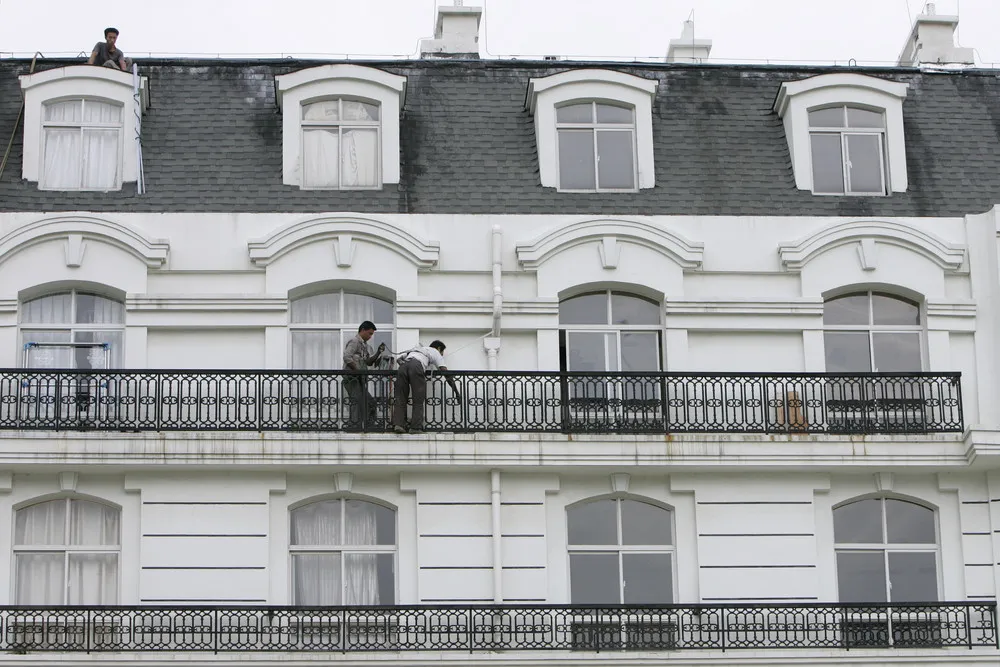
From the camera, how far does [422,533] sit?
28859 millimetres

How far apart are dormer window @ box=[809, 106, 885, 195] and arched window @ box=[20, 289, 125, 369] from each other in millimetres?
10543

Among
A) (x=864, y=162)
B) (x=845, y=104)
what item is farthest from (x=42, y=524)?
(x=845, y=104)

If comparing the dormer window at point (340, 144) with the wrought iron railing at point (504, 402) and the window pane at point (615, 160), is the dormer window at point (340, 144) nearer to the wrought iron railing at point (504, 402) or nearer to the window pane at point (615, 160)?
the window pane at point (615, 160)

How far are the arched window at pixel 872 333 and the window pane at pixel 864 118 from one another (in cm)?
291

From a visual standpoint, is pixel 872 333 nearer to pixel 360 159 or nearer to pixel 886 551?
pixel 886 551

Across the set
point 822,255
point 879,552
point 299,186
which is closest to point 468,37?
point 299,186

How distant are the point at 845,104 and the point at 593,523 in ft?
25.4

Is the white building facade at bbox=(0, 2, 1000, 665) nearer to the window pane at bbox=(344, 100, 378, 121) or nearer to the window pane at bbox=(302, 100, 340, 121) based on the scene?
the window pane at bbox=(302, 100, 340, 121)

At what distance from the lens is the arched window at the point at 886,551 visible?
29.3 meters

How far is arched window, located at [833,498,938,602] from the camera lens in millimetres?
29328

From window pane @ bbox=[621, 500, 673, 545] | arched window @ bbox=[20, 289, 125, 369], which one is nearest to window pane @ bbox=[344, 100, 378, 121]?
arched window @ bbox=[20, 289, 125, 369]

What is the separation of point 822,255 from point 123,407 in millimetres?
10102

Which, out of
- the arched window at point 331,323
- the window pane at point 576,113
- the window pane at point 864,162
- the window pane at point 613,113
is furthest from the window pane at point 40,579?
the window pane at point 864,162

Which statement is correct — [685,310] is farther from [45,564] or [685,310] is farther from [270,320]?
[45,564]
